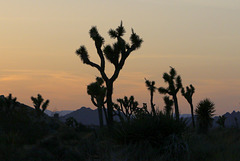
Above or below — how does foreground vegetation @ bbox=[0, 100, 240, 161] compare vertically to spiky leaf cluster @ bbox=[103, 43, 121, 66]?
below

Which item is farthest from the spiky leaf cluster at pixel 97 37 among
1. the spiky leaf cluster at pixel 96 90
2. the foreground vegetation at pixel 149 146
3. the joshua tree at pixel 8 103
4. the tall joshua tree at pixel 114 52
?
the spiky leaf cluster at pixel 96 90

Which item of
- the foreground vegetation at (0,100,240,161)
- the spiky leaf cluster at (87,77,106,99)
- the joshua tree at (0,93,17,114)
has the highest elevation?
the spiky leaf cluster at (87,77,106,99)

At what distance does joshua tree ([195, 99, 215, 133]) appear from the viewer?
2460cm

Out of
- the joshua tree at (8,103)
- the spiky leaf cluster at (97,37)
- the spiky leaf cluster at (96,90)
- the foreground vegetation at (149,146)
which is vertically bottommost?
the foreground vegetation at (149,146)

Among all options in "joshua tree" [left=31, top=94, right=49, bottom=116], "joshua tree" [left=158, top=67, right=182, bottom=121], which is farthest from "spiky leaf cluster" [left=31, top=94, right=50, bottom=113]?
"joshua tree" [left=158, top=67, right=182, bottom=121]

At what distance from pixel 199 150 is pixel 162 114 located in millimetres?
1887

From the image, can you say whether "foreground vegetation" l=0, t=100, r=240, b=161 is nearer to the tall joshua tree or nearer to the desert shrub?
the desert shrub

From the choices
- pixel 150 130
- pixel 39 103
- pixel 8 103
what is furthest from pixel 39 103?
pixel 150 130

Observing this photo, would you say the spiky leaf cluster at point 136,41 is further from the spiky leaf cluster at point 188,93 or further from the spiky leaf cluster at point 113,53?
the spiky leaf cluster at point 188,93

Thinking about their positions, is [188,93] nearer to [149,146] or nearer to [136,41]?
[136,41]

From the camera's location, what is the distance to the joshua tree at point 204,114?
24595mm

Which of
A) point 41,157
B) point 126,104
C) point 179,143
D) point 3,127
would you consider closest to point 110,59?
point 3,127

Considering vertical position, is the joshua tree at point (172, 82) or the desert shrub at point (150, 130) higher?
the joshua tree at point (172, 82)

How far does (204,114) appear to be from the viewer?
979 inches
